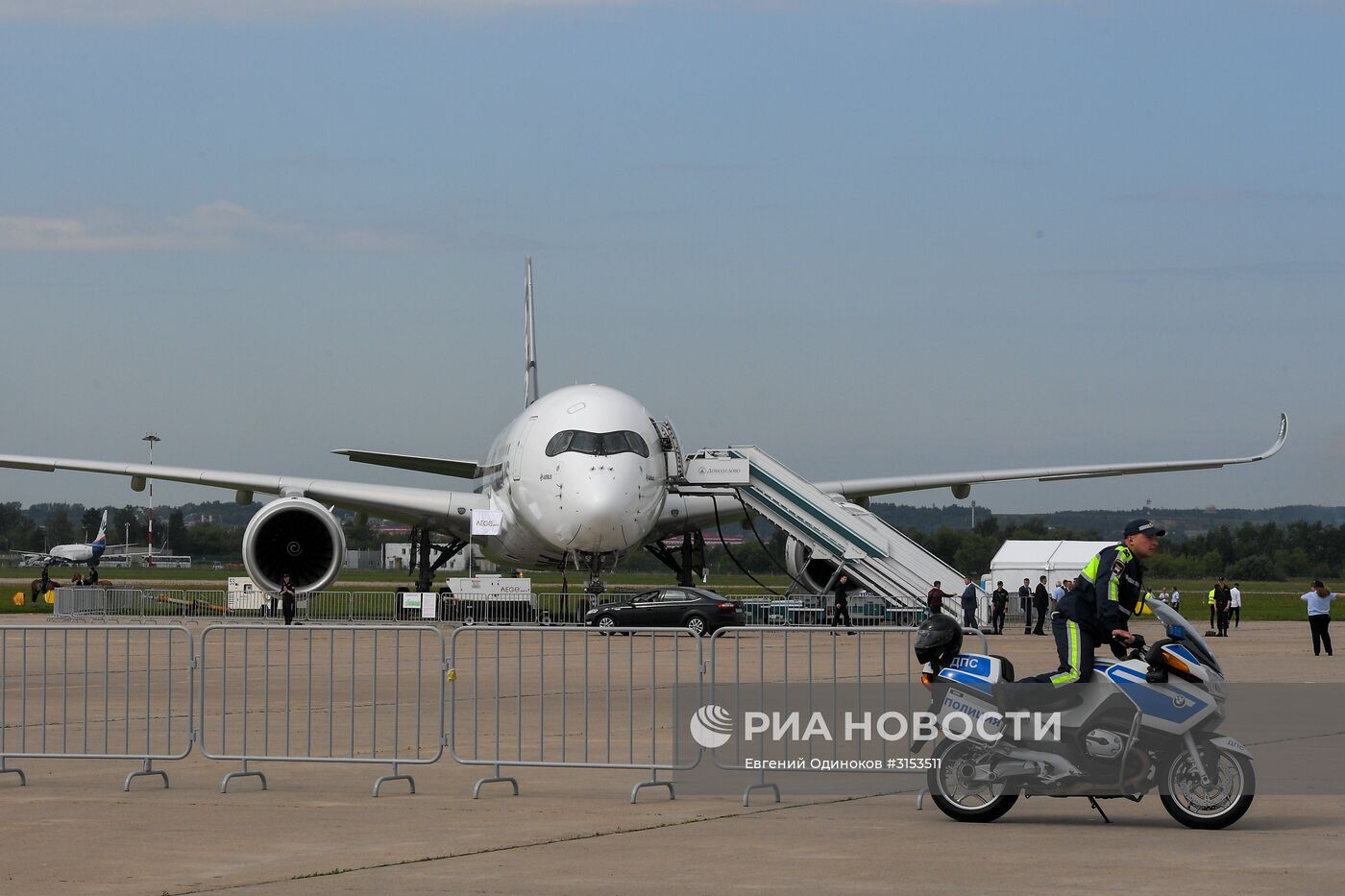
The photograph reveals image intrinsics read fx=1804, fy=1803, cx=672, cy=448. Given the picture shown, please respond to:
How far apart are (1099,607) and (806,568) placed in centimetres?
2812

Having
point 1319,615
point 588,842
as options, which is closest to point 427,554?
point 1319,615

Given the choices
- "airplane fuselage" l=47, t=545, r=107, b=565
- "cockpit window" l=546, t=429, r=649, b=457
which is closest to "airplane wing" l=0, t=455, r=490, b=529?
"cockpit window" l=546, t=429, r=649, b=457

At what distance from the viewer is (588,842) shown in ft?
27.2

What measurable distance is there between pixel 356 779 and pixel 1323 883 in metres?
5.85

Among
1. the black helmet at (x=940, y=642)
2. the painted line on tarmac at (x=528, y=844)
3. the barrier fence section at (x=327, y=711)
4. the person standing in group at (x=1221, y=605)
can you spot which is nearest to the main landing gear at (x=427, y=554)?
the person standing in group at (x=1221, y=605)

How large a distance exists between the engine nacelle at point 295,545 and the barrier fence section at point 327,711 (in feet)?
39.4

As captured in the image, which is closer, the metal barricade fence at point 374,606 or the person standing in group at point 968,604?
the person standing in group at point 968,604

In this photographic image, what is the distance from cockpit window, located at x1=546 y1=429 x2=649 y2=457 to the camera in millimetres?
30047

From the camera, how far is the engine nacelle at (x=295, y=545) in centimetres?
3200

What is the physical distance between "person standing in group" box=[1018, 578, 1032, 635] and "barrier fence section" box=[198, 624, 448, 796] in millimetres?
18166

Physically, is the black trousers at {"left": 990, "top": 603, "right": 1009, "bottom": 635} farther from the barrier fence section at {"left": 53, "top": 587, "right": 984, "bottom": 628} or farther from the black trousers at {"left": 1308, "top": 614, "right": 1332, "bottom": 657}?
the black trousers at {"left": 1308, "top": 614, "right": 1332, "bottom": 657}

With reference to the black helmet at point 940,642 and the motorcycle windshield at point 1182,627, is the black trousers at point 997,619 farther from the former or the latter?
the motorcycle windshield at point 1182,627

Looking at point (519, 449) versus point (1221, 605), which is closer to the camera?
point (519, 449)

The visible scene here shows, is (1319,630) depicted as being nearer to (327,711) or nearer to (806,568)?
(806,568)
